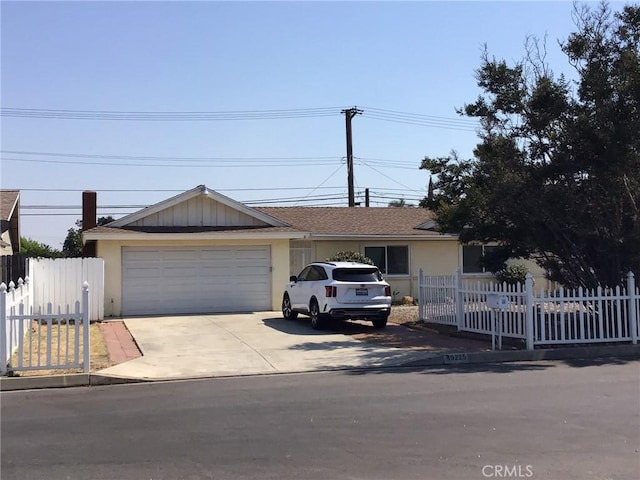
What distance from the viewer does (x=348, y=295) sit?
16156 millimetres

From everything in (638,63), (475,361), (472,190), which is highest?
(638,63)

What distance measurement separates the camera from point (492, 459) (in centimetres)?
599

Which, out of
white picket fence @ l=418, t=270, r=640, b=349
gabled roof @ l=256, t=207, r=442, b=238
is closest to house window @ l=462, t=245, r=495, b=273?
gabled roof @ l=256, t=207, r=442, b=238

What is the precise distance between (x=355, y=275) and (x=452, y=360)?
482 centimetres

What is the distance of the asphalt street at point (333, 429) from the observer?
5.79 metres

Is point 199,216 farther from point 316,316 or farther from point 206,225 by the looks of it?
point 316,316

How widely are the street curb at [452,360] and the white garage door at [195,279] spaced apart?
10188 millimetres

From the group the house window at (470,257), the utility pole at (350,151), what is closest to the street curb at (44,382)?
the house window at (470,257)

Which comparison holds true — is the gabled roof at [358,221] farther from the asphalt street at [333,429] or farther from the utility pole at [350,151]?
the asphalt street at [333,429]

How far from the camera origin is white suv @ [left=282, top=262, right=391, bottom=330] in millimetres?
16109

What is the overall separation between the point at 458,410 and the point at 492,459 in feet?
6.58

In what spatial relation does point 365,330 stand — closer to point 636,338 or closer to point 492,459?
point 636,338

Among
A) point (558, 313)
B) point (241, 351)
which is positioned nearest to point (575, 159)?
point (558, 313)

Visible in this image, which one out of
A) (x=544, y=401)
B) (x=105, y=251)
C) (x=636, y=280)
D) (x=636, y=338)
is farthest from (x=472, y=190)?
(x=105, y=251)
